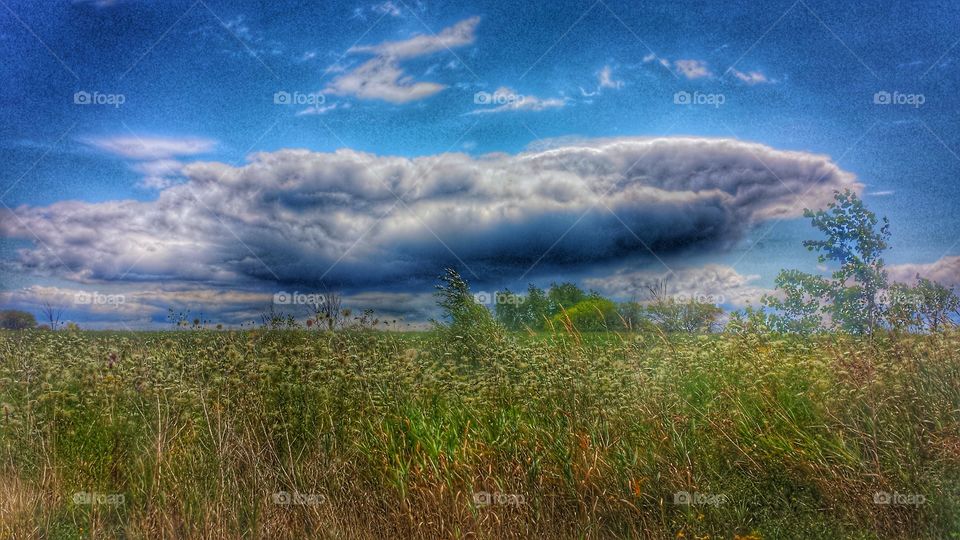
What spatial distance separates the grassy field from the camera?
644 centimetres

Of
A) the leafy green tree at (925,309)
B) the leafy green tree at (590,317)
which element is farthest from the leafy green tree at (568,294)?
the leafy green tree at (925,309)

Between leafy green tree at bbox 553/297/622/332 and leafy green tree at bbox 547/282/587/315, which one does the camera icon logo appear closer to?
leafy green tree at bbox 553/297/622/332

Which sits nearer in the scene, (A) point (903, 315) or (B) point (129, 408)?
(B) point (129, 408)

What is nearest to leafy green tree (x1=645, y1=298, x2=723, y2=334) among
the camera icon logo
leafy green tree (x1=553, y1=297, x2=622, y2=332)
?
leafy green tree (x1=553, y1=297, x2=622, y2=332)

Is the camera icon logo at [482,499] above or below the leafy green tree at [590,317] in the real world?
below

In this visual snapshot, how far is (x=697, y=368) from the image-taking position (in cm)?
848

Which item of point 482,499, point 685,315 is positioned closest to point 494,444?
point 482,499

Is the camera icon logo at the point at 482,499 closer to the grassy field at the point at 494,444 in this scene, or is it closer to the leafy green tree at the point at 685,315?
the grassy field at the point at 494,444

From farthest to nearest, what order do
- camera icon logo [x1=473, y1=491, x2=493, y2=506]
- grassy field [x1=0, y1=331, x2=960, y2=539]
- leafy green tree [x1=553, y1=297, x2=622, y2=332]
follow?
leafy green tree [x1=553, y1=297, x2=622, y2=332], grassy field [x1=0, y1=331, x2=960, y2=539], camera icon logo [x1=473, y1=491, x2=493, y2=506]

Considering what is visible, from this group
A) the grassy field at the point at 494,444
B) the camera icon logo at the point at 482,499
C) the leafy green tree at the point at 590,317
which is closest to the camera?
the camera icon logo at the point at 482,499

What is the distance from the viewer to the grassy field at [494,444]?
6438mm

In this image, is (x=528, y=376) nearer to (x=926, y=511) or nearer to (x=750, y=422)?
(x=750, y=422)

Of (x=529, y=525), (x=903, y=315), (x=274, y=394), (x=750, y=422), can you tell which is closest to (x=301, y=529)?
(x=274, y=394)

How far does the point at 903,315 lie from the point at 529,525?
5209 mm
